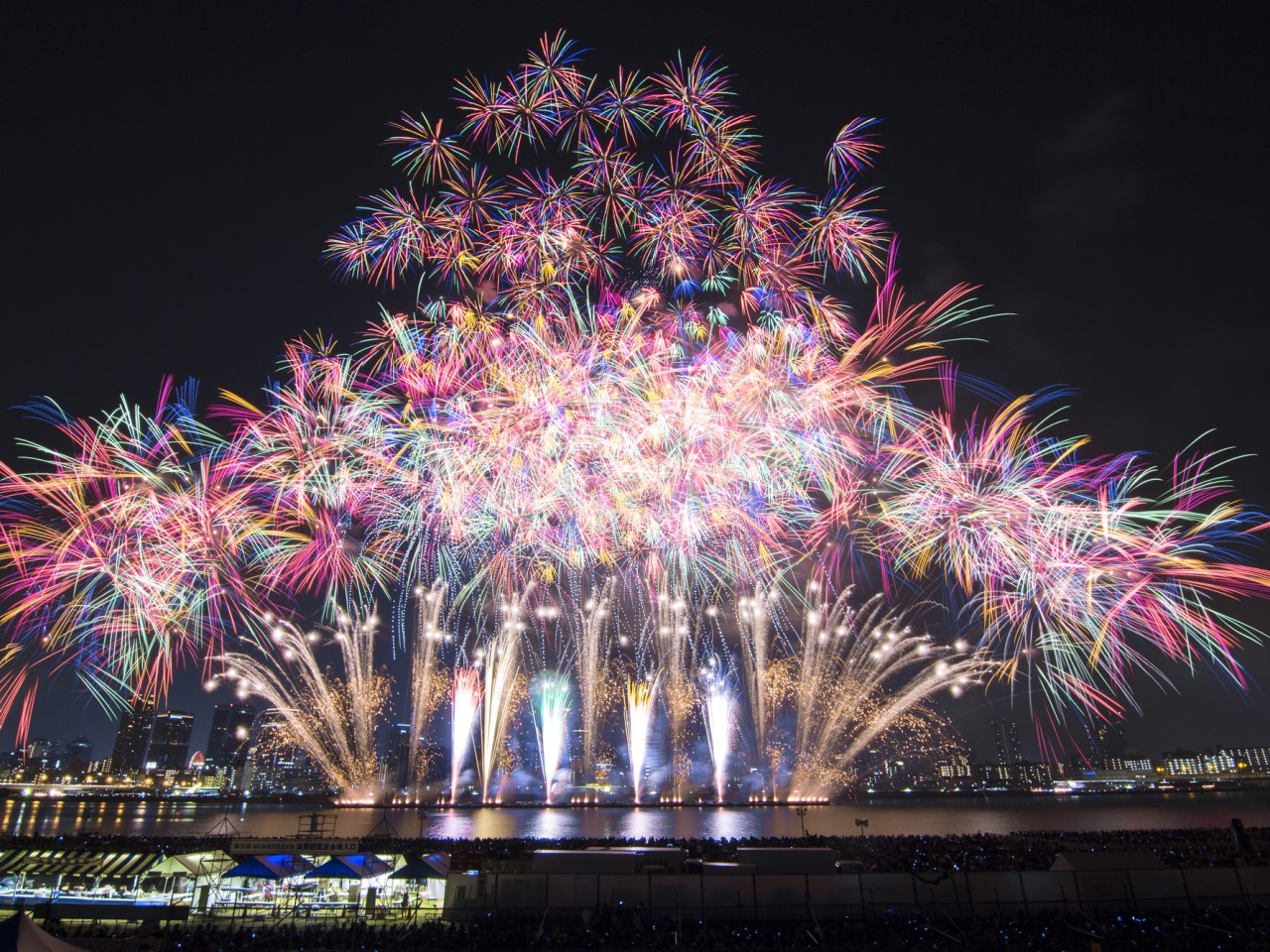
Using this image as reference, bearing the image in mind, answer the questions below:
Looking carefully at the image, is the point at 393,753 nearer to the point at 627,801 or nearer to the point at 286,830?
the point at 627,801

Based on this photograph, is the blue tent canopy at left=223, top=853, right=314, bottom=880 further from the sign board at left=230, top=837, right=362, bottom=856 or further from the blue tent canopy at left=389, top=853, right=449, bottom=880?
the blue tent canopy at left=389, top=853, right=449, bottom=880

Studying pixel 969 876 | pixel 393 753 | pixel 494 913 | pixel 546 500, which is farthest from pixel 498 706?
pixel 393 753

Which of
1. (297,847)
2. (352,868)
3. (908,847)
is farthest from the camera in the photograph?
(908,847)

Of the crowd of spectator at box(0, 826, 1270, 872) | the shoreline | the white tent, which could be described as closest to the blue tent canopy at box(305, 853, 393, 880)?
the crowd of spectator at box(0, 826, 1270, 872)

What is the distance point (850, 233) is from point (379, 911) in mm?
25454

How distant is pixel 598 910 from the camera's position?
19812 mm

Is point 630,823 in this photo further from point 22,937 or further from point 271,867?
point 22,937

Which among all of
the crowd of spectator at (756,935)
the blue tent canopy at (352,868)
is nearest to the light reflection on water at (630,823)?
the blue tent canopy at (352,868)

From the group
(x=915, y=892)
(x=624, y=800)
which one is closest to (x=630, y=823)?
(x=624, y=800)

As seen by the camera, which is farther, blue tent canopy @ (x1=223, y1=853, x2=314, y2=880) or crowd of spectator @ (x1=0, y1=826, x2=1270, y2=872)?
crowd of spectator @ (x1=0, y1=826, x2=1270, y2=872)

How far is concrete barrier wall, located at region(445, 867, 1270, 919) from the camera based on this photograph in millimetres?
19672

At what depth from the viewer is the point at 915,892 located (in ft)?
64.6

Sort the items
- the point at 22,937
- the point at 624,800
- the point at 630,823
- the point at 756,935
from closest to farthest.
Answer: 1. the point at 22,937
2. the point at 756,935
3. the point at 630,823
4. the point at 624,800

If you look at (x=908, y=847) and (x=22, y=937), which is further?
(x=908, y=847)
